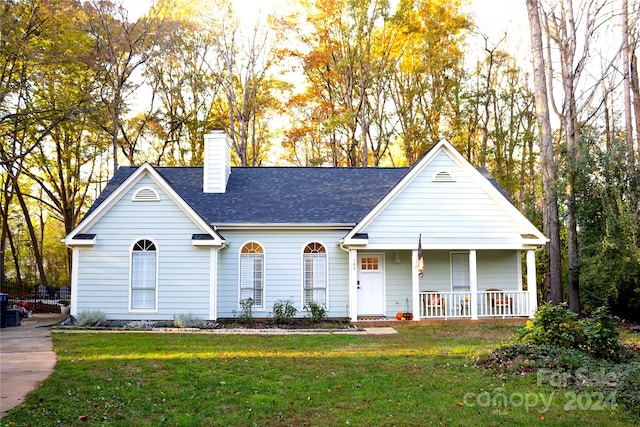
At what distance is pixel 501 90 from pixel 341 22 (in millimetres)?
9837

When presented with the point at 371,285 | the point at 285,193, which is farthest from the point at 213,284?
the point at 371,285

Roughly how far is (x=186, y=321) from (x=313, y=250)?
15.0 ft

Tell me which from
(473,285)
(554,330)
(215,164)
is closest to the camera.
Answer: (554,330)

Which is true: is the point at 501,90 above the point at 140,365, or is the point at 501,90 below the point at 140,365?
above

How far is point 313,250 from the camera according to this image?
56.4 ft

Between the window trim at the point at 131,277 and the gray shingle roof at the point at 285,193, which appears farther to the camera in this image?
the gray shingle roof at the point at 285,193

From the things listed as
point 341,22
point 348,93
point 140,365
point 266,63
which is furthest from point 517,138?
point 140,365

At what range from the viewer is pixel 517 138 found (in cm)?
2964

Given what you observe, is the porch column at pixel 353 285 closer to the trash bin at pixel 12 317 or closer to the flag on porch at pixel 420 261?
the flag on porch at pixel 420 261

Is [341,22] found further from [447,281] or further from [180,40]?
[447,281]

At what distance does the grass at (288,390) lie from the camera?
6.28 m

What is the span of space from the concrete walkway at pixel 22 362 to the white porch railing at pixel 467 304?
412 inches

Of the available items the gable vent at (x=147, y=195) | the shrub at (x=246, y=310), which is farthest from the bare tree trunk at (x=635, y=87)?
the gable vent at (x=147, y=195)

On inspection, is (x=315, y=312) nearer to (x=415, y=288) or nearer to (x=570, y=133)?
(x=415, y=288)
